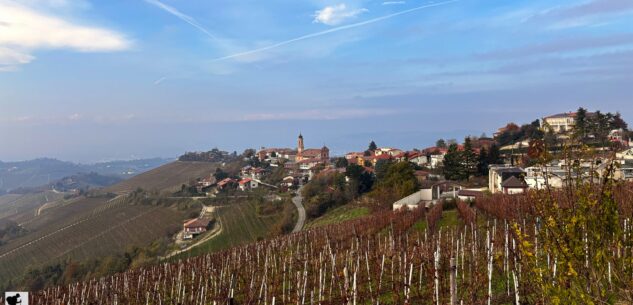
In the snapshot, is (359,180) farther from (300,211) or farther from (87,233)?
(87,233)

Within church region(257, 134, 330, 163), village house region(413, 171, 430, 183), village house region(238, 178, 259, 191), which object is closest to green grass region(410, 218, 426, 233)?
village house region(413, 171, 430, 183)

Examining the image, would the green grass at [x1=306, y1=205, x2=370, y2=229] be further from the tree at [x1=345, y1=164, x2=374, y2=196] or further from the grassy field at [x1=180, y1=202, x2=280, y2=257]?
the grassy field at [x1=180, y1=202, x2=280, y2=257]

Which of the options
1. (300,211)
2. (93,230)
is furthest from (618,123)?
(93,230)

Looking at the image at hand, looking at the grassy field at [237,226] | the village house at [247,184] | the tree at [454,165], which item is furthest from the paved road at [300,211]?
the tree at [454,165]

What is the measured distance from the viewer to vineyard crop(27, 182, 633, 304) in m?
4.78

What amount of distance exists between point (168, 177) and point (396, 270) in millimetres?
86115

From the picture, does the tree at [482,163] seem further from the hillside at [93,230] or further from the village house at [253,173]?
the village house at [253,173]

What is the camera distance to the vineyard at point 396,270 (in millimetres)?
4777

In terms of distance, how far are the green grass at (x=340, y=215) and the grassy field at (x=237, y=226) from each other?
14.3 feet

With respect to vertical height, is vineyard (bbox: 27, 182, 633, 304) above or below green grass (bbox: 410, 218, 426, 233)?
above

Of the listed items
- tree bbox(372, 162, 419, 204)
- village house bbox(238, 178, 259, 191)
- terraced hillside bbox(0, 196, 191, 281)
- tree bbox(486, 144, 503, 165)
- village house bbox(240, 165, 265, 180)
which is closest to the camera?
tree bbox(372, 162, 419, 204)

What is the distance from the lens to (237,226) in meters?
43.2

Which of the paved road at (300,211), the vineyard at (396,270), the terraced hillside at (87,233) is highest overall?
the vineyard at (396,270)

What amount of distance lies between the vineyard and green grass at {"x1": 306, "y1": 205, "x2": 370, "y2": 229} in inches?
445
